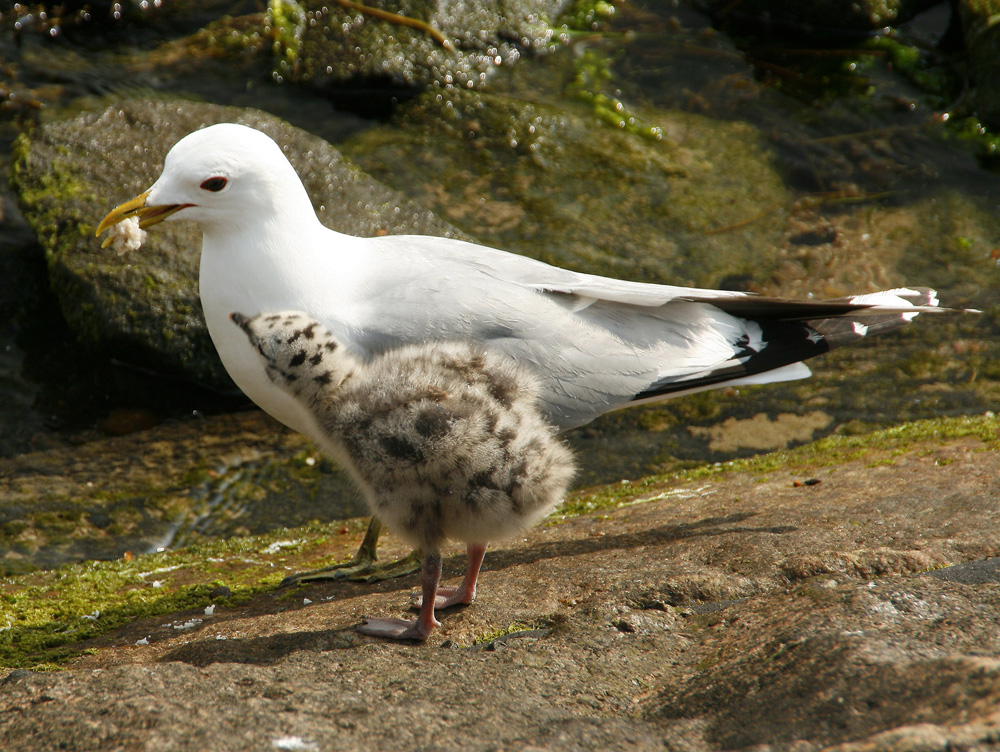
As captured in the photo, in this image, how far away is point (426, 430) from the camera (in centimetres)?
301

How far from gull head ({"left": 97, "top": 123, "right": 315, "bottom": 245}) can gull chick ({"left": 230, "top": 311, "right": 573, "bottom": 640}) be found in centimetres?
91

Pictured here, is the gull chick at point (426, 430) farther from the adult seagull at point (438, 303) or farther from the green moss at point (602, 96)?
the green moss at point (602, 96)

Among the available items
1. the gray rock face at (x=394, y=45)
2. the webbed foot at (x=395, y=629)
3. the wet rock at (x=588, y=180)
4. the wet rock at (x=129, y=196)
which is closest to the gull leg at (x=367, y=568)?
the webbed foot at (x=395, y=629)

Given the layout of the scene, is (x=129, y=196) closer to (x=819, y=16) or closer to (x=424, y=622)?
(x=424, y=622)

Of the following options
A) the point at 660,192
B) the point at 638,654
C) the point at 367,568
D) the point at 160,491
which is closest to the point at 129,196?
the point at 160,491

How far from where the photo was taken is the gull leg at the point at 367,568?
163 inches

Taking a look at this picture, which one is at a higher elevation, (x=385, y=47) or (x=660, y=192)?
(x=385, y=47)

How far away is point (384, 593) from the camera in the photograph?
12.8 feet

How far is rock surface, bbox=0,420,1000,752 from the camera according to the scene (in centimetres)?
197

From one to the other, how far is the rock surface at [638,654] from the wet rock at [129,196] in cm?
274

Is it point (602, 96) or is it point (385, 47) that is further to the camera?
point (602, 96)

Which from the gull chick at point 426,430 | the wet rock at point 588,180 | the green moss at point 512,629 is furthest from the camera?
the wet rock at point 588,180

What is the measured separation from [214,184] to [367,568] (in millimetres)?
1806

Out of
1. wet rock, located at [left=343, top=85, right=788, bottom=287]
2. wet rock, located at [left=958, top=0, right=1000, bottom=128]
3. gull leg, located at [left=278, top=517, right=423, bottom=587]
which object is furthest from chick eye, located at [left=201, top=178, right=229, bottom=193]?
wet rock, located at [left=958, top=0, right=1000, bottom=128]
